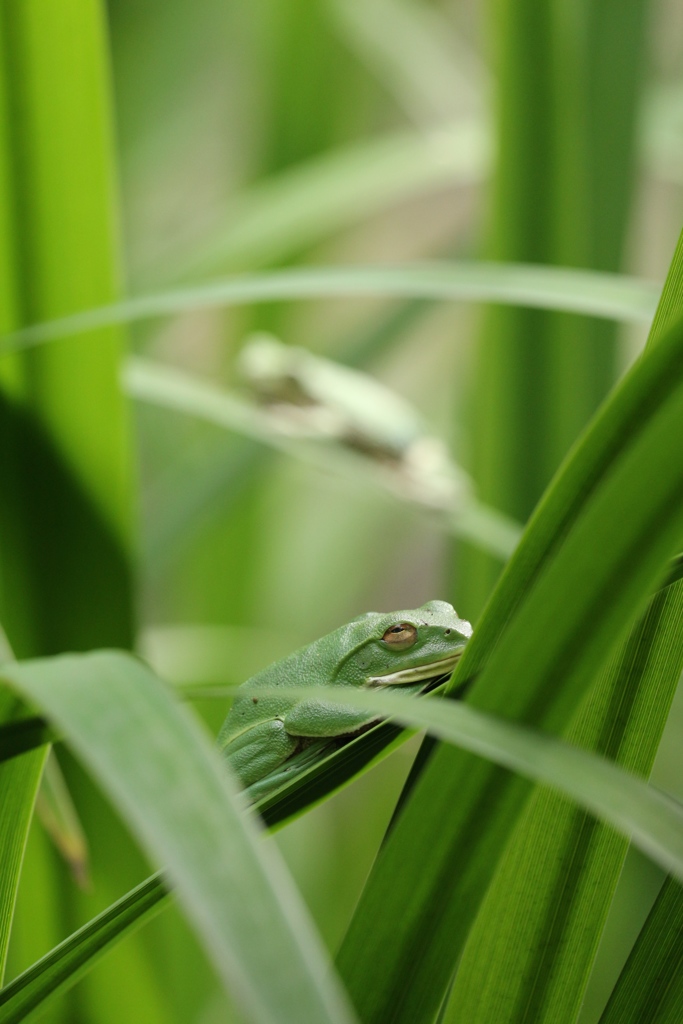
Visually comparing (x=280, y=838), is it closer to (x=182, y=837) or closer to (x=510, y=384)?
(x=510, y=384)

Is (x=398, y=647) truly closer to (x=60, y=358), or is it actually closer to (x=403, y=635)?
(x=403, y=635)

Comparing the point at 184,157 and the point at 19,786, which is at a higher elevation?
the point at 184,157

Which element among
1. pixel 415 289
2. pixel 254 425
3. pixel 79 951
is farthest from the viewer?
pixel 254 425

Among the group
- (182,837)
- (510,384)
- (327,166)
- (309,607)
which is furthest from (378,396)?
(182,837)

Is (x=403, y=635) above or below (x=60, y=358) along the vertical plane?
below

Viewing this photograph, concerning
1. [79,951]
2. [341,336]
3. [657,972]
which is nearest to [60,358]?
[79,951]

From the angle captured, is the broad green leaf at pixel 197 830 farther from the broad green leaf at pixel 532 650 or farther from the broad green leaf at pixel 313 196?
the broad green leaf at pixel 313 196
